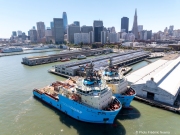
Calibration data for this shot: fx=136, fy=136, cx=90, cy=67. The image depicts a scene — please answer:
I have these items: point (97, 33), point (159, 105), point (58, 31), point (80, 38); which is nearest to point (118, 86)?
point (159, 105)

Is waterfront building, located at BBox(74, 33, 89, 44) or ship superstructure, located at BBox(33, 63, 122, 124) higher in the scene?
waterfront building, located at BBox(74, 33, 89, 44)

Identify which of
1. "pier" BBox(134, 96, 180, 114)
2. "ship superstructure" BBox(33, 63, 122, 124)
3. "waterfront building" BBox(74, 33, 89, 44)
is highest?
"waterfront building" BBox(74, 33, 89, 44)

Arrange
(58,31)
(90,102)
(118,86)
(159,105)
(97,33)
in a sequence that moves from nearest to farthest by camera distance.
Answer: (90,102) → (118,86) → (159,105) → (97,33) → (58,31)

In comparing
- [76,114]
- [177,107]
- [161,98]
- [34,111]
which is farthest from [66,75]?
[177,107]

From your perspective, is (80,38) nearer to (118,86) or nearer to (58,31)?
(58,31)

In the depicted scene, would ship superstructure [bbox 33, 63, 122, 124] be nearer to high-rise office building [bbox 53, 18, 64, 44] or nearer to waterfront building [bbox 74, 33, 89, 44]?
waterfront building [bbox 74, 33, 89, 44]

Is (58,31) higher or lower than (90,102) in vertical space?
higher

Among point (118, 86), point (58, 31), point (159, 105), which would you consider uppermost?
point (58, 31)

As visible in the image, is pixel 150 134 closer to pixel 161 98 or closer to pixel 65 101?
pixel 161 98

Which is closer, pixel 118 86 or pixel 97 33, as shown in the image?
pixel 118 86

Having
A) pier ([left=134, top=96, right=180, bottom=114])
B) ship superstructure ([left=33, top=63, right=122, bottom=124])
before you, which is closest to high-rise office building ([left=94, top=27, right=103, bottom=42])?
pier ([left=134, top=96, right=180, bottom=114])

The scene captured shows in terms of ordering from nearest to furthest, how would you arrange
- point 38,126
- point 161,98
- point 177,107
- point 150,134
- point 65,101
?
point 150,134 → point 38,126 → point 65,101 → point 177,107 → point 161,98
